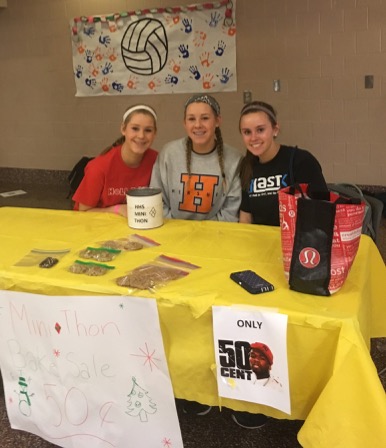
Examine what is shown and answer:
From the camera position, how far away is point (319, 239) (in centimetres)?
116

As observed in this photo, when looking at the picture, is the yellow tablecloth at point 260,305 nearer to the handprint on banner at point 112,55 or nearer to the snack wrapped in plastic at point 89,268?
the snack wrapped in plastic at point 89,268

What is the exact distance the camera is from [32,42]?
5.33 m

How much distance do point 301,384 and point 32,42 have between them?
519cm

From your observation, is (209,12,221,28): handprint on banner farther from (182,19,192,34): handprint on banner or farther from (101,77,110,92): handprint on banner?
(101,77,110,92): handprint on banner

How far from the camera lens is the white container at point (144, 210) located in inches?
71.9

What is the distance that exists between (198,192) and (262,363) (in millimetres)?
1077

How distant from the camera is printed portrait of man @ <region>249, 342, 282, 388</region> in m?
1.19

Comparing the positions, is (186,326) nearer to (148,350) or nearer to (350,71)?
Result: (148,350)

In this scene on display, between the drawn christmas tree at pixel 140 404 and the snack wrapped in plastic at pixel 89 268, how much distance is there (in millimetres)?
321

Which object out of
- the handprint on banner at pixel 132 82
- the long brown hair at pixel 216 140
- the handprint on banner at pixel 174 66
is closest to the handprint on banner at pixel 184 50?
the handprint on banner at pixel 174 66

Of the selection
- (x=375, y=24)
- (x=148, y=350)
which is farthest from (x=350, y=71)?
(x=148, y=350)

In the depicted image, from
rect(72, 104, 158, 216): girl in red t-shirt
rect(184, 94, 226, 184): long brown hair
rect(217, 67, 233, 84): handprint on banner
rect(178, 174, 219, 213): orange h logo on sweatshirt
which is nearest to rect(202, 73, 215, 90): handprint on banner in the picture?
rect(217, 67, 233, 84): handprint on banner

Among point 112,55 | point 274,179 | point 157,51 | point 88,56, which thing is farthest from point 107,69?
point 274,179

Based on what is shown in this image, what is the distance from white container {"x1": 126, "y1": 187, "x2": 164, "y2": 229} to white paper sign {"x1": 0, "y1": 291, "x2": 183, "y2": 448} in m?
0.54
